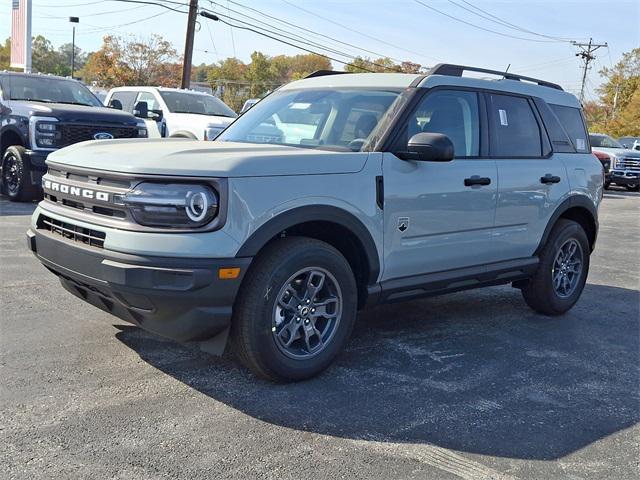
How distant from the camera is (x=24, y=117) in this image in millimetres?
10164

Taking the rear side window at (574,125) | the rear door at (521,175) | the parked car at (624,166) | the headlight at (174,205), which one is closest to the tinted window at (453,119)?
the rear door at (521,175)

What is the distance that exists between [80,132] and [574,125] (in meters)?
7.19

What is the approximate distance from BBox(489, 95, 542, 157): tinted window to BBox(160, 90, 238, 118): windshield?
8.67m

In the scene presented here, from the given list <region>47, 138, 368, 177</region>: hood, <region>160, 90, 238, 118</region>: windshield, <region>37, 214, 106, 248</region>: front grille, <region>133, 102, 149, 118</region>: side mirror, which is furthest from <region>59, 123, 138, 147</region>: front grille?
<region>37, 214, 106, 248</region>: front grille

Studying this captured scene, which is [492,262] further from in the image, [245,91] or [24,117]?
[245,91]

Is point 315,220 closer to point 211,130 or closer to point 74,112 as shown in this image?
point 74,112

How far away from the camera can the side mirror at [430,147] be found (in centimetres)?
420

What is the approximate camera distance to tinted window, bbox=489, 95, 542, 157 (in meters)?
5.21

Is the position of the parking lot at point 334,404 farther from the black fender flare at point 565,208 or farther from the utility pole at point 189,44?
the utility pole at point 189,44

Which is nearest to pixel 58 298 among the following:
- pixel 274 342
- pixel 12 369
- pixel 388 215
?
pixel 12 369

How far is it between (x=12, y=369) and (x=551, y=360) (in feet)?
11.6

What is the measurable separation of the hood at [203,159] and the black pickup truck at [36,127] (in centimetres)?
614

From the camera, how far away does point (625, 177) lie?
22.4 metres

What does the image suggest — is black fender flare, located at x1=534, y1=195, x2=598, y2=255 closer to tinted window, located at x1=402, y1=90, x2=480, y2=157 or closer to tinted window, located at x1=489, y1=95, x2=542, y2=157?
tinted window, located at x1=489, y1=95, x2=542, y2=157
